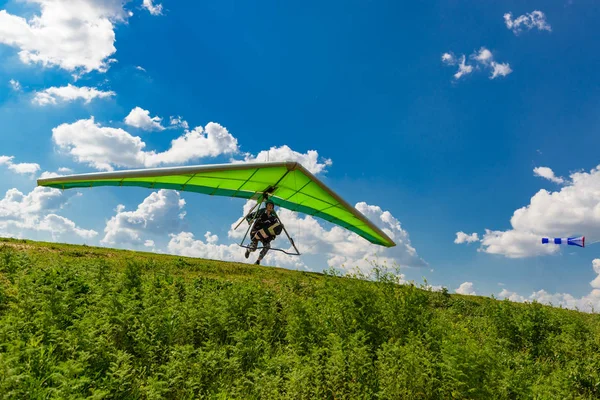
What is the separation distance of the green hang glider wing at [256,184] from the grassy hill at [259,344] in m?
4.17

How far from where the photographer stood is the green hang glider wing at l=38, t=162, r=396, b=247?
1522 cm

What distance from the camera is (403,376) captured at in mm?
6090

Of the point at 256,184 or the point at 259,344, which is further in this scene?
the point at 256,184

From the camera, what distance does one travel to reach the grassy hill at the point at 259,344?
5793mm

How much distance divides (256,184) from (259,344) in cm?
1241

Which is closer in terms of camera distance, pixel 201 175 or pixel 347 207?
pixel 201 175

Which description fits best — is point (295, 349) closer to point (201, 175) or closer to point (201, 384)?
point (201, 384)

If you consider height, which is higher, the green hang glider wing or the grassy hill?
the green hang glider wing

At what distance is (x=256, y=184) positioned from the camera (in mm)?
19312

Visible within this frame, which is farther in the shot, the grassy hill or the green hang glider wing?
the green hang glider wing

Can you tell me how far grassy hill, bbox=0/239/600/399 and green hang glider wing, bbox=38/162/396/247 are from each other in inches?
164

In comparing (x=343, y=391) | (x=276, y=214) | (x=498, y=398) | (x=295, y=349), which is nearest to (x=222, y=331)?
(x=295, y=349)

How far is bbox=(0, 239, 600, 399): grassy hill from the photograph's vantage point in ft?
19.0

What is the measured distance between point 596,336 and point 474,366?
27.2ft
